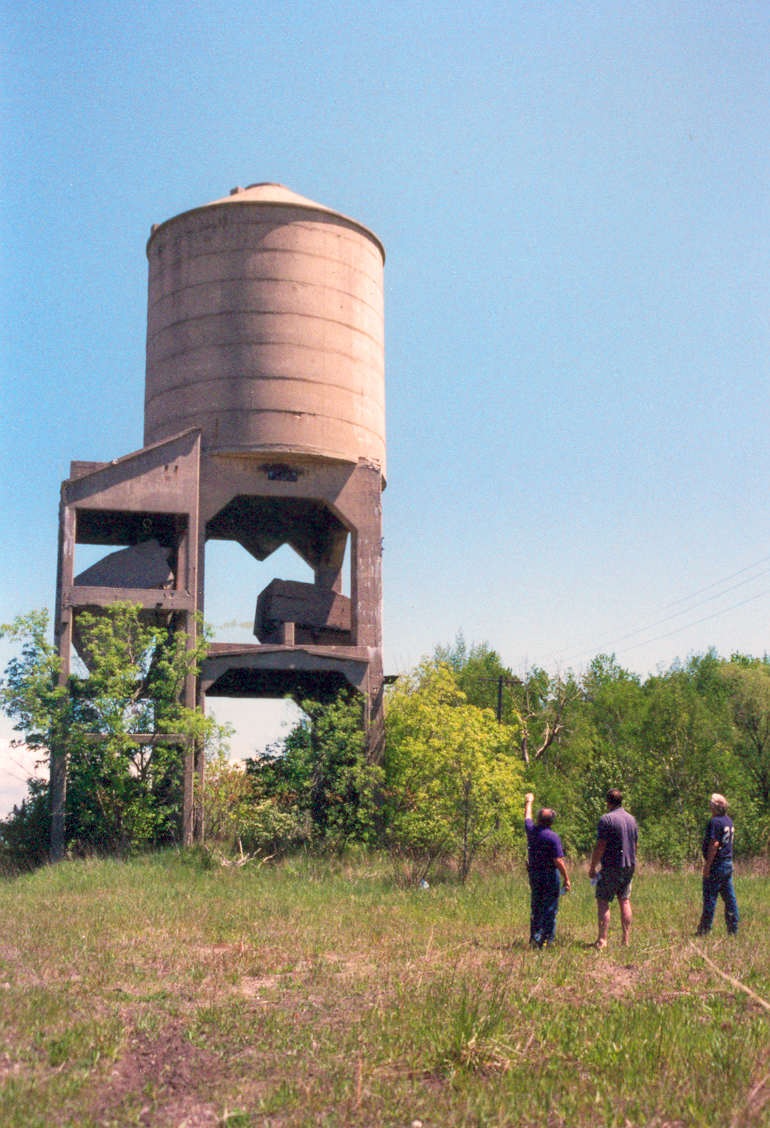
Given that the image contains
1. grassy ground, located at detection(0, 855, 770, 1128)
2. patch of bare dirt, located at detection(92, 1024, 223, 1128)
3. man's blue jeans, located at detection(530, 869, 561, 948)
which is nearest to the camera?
patch of bare dirt, located at detection(92, 1024, 223, 1128)

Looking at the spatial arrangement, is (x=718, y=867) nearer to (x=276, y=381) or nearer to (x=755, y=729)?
(x=276, y=381)

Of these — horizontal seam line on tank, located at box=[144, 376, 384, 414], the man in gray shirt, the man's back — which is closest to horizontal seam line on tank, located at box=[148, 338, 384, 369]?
horizontal seam line on tank, located at box=[144, 376, 384, 414]

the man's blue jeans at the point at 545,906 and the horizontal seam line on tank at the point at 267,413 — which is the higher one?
the horizontal seam line on tank at the point at 267,413

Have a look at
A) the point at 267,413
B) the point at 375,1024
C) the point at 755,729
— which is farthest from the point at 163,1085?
the point at 755,729

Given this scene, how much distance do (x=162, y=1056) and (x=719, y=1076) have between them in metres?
3.55

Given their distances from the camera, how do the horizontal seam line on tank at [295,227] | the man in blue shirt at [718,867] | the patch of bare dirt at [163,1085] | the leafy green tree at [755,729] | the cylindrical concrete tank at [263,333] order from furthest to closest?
the leafy green tree at [755,729]
the horizontal seam line on tank at [295,227]
the cylindrical concrete tank at [263,333]
the man in blue shirt at [718,867]
the patch of bare dirt at [163,1085]

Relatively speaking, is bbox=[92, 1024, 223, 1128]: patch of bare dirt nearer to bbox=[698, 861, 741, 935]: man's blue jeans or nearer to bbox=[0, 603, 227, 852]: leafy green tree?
bbox=[698, 861, 741, 935]: man's blue jeans

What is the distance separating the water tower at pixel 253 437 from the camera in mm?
24594

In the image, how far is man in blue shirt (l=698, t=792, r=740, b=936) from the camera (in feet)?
39.9

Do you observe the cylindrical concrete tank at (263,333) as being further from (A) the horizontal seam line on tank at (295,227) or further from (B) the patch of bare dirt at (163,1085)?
(B) the patch of bare dirt at (163,1085)

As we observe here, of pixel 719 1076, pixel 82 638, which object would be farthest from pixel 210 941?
pixel 82 638

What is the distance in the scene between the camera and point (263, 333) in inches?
1014

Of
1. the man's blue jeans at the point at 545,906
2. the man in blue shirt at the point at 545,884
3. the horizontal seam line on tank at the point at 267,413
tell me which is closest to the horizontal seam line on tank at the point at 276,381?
the horizontal seam line on tank at the point at 267,413

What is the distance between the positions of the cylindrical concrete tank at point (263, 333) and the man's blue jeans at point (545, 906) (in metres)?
15.4
